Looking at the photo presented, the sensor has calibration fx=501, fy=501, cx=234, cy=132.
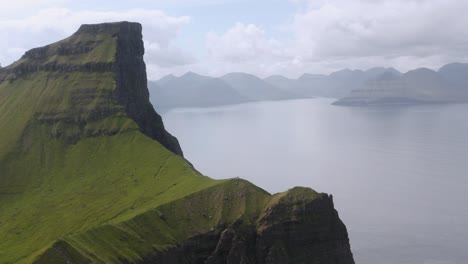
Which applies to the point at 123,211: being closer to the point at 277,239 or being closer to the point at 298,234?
the point at 277,239

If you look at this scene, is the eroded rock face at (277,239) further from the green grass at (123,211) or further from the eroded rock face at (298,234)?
the green grass at (123,211)

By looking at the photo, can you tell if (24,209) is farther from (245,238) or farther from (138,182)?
(245,238)

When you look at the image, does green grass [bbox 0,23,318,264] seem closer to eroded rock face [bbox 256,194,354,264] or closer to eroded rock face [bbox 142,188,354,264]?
eroded rock face [bbox 142,188,354,264]

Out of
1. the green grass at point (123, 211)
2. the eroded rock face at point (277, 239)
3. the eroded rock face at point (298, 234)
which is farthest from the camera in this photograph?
the eroded rock face at point (298, 234)

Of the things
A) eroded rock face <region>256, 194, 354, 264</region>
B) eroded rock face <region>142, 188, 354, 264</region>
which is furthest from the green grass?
eroded rock face <region>256, 194, 354, 264</region>

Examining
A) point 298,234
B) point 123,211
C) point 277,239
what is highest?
point 123,211

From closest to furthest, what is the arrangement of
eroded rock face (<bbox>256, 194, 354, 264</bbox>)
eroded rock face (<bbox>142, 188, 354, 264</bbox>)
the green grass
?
the green grass < eroded rock face (<bbox>142, 188, 354, 264</bbox>) < eroded rock face (<bbox>256, 194, 354, 264</bbox>)

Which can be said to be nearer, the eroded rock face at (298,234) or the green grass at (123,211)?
the green grass at (123,211)

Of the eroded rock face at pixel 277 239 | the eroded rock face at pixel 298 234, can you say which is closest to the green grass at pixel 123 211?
the eroded rock face at pixel 277 239

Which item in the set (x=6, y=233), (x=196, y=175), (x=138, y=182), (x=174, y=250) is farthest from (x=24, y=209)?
(x=174, y=250)

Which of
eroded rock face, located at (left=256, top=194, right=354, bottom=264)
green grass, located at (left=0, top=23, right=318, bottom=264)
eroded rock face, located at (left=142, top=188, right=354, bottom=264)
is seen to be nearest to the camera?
green grass, located at (left=0, top=23, right=318, bottom=264)

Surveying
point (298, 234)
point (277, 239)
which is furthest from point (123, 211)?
point (298, 234)

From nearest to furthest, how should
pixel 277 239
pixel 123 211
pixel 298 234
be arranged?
1. pixel 277 239
2. pixel 298 234
3. pixel 123 211
